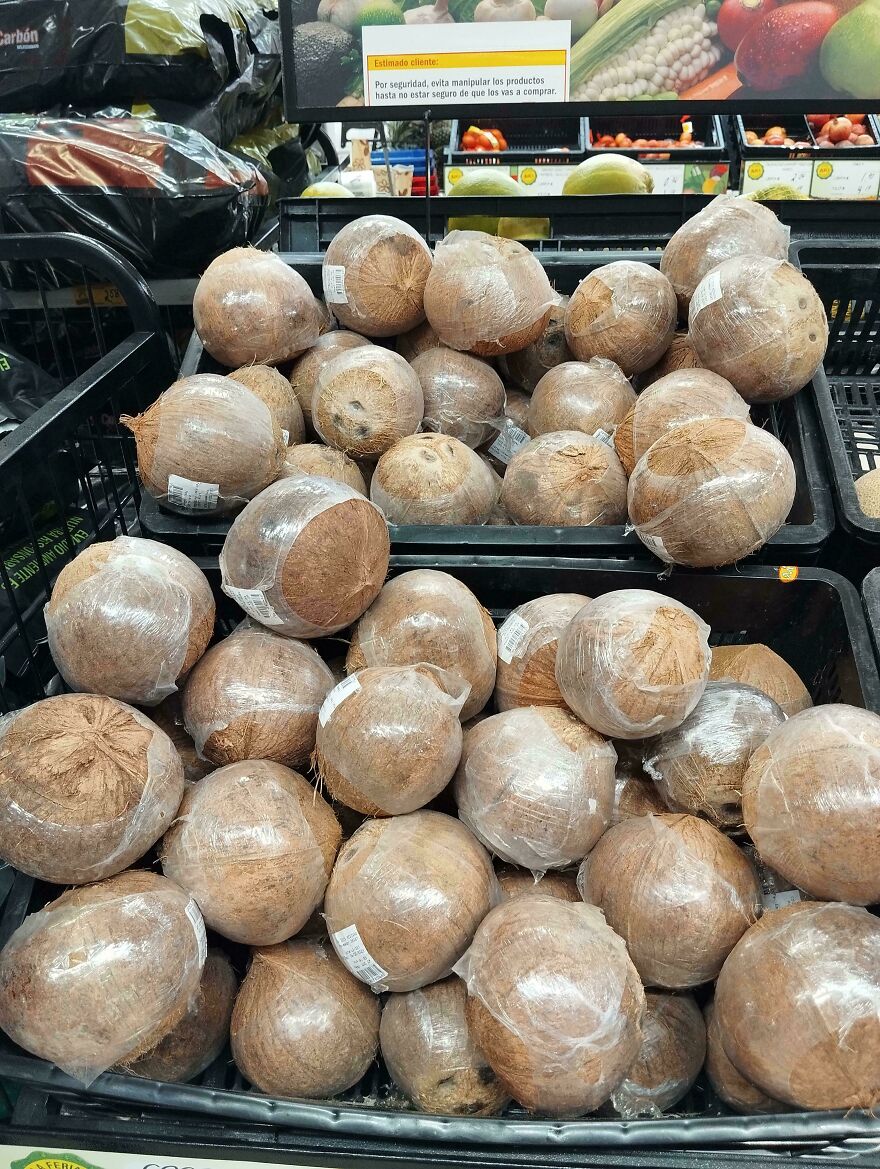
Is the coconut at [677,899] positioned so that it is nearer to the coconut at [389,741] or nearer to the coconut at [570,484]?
the coconut at [389,741]

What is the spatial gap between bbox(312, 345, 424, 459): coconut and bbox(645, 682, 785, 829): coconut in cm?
85

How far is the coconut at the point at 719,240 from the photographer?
2.02 m

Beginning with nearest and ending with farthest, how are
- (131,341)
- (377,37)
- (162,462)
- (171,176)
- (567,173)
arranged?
1. (162,462)
2. (131,341)
3. (377,37)
4. (171,176)
5. (567,173)

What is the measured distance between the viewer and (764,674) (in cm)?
156

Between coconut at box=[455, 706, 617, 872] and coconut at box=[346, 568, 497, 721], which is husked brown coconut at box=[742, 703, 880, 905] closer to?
coconut at box=[455, 706, 617, 872]

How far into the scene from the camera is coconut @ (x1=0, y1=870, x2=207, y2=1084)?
1115 mm

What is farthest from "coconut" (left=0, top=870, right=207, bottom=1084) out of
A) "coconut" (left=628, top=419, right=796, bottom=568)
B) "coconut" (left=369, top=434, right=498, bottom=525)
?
"coconut" (left=628, top=419, right=796, bottom=568)

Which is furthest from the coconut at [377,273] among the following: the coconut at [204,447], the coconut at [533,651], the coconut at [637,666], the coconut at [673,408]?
the coconut at [637,666]

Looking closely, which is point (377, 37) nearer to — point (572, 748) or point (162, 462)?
point (162, 462)

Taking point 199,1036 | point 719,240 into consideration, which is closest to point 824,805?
point 199,1036

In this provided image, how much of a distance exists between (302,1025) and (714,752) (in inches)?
27.7

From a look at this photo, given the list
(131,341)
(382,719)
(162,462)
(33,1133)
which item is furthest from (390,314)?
(33,1133)

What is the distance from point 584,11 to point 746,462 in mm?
1401

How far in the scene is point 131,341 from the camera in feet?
6.42
